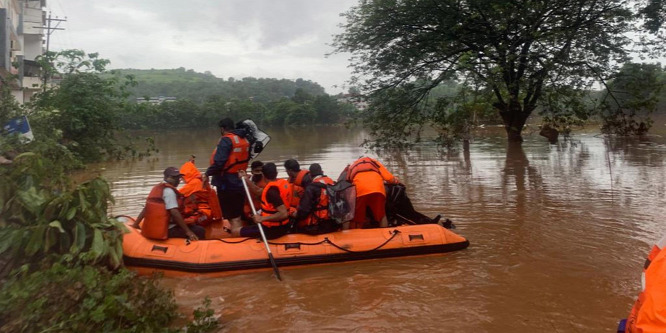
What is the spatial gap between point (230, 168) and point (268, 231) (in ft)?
3.27

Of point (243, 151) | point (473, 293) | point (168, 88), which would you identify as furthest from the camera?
point (168, 88)

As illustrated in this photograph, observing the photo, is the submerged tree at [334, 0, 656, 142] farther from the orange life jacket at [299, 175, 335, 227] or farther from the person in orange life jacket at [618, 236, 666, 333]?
the person in orange life jacket at [618, 236, 666, 333]

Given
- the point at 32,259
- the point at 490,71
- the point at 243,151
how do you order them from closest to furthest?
the point at 32,259, the point at 243,151, the point at 490,71

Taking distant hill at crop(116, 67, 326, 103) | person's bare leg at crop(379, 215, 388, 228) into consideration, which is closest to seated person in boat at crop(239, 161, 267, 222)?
person's bare leg at crop(379, 215, 388, 228)

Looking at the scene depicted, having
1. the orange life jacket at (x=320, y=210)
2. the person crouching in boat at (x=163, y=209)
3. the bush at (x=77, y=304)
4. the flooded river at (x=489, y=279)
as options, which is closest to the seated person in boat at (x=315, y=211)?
the orange life jacket at (x=320, y=210)

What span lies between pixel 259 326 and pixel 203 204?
2.64 meters

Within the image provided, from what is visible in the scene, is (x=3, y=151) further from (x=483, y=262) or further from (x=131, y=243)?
(x=483, y=262)

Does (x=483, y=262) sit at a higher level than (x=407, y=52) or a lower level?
lower

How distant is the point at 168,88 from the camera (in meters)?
105

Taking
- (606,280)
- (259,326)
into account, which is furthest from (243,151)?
(606,280)

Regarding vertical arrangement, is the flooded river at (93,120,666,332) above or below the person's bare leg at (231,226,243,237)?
below

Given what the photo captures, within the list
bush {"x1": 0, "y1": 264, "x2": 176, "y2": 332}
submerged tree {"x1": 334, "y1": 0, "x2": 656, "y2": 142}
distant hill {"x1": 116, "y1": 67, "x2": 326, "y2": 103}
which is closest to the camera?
bush {"x1": 0, "y1": 264, "x2": 176, "y2": 332}

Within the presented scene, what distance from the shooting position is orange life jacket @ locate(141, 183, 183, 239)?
213 inches

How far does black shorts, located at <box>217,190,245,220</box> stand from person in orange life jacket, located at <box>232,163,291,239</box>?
59cm
